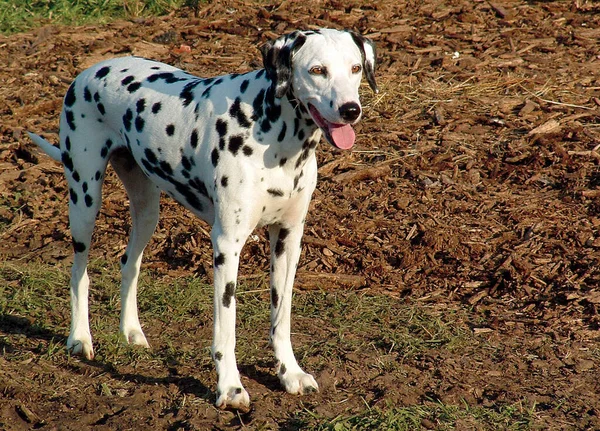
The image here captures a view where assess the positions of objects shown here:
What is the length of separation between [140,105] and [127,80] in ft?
A: 1.01

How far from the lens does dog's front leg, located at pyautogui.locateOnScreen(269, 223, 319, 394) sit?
5703mm

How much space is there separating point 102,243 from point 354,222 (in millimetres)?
2252

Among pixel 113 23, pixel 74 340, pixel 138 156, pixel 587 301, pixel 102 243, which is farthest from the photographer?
pixel 113 23

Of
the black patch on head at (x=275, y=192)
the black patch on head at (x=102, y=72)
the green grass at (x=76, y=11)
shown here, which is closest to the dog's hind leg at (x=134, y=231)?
the black patch on head at (x=102, y=72)

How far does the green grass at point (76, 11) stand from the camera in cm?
1232

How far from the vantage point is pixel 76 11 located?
12.6 metres

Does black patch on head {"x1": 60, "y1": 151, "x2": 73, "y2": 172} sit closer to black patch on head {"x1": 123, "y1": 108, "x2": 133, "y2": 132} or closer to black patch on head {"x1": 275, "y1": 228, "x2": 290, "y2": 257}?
black patch on head {"x1": 123, "y1": 108, "x2": 133, "y2": 132}

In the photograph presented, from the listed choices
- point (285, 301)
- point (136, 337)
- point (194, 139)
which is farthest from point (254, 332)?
point (194, 139)

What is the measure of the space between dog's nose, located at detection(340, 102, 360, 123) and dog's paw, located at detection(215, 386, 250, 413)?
1737mm

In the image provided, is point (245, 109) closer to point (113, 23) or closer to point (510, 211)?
point (510, 211)

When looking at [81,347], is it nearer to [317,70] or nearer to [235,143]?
[235,143]

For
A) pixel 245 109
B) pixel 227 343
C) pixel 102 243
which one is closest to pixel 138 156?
pixel 245 109

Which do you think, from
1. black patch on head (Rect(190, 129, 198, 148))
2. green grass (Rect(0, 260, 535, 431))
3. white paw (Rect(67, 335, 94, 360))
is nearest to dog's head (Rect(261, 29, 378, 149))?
black patch on head (Rect(190, 129, 198, 148))

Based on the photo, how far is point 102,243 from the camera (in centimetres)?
827
